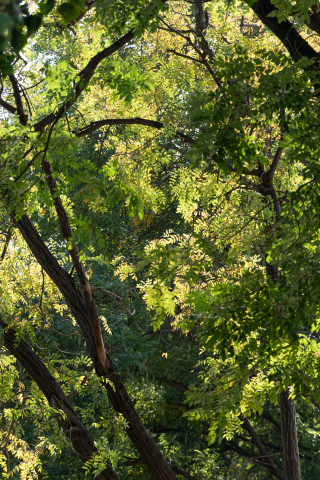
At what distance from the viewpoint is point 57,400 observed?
20.5 ft

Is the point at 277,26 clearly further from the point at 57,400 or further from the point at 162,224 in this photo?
the point at 162,224

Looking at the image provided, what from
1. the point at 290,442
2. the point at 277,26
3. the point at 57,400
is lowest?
the point at 290,442

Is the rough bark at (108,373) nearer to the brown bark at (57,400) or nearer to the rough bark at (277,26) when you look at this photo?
the brown bark at (57,400)

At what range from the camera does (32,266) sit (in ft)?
24.2

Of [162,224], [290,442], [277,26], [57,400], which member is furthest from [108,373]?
[162,224]

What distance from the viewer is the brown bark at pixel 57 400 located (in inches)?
241

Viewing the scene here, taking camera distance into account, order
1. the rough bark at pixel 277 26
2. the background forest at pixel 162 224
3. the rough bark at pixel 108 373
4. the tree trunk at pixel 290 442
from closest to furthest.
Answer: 1. the background forest at pixel 162 224
2. the rough bark at pixel 277 26
3. the rough bark at pixel 108 373
4. the tree trunk at pixel 290 442

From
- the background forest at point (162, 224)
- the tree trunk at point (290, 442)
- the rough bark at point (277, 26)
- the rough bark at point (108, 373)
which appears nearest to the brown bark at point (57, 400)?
the background forest at point (162, 224)

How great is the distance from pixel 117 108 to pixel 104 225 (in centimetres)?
490

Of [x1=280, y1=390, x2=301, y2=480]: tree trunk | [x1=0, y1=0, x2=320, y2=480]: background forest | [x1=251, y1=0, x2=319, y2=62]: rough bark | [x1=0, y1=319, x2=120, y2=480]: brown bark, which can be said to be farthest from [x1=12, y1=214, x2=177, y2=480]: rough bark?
[x1=251, y1=0, x2=319, y2=62]: rough bark

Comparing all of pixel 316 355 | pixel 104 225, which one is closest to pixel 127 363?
pixel 104 225

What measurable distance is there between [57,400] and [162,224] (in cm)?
517

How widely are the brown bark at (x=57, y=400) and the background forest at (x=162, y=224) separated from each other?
21 mm

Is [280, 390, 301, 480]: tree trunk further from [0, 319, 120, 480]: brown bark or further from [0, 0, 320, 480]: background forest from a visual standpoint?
[0, 319, 120, 480]: brown bark
